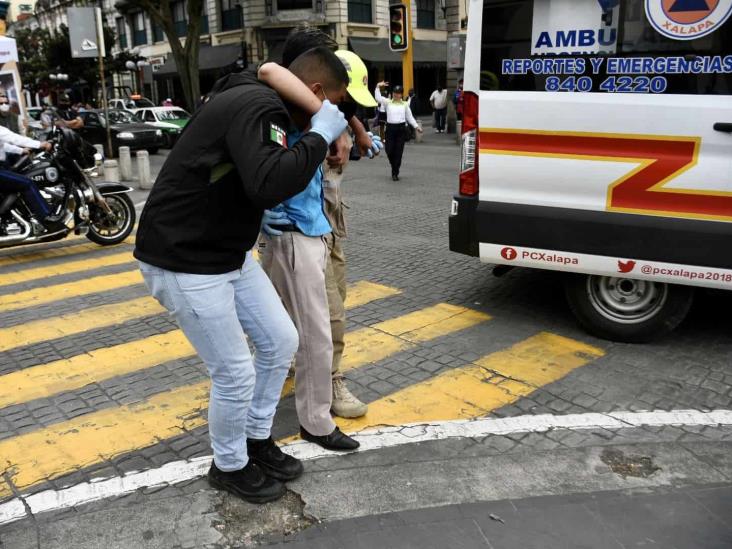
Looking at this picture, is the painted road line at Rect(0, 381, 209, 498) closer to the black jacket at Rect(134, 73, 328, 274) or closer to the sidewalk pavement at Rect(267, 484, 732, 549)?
the sidewalk pavement at Rect(267, 484, 732, 549)

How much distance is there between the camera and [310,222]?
3117 mm

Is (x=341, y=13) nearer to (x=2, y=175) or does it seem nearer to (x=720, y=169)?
(x=2, y=175)

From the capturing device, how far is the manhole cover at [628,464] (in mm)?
3180

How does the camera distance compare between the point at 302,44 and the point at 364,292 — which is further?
the point at 364,292

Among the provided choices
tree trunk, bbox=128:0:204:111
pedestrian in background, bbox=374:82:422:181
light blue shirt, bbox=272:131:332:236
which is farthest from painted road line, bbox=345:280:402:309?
tree trunk, bbox=128:0:204:111

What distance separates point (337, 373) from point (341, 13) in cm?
3434

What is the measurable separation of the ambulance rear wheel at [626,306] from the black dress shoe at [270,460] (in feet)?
8.38

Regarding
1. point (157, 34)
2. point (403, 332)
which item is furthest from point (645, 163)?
point (157, 34)

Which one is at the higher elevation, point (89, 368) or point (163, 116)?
point (163, 116)

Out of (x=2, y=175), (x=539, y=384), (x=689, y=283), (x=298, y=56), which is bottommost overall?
(x=539, y=384)

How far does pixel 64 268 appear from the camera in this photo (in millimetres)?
7020

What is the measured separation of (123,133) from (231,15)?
64.1 ft

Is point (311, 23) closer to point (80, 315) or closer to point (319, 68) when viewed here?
point (80, 315)

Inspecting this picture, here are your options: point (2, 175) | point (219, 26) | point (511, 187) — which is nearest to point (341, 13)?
point (219, 26)
